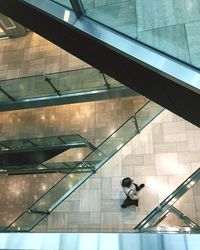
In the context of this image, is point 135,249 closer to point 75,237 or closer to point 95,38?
point 75,237

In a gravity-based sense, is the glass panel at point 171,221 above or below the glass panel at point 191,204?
below

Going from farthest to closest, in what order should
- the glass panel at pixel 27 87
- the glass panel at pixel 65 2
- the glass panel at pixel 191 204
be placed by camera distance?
the glass panel at pixel 27 87 → the glass panel at pixel 191 204 → the glass panel at pixel 65 2

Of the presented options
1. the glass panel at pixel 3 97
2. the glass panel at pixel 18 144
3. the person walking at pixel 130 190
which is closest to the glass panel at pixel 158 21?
the person walking at pixel 130 190

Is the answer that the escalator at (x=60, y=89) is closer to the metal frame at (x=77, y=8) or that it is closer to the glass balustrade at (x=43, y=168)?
the glass balustrade at (x=43, y=168)

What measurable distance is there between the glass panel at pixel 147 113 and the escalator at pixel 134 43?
3.98 m

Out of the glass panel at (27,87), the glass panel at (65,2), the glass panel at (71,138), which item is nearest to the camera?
the glass panel at (65,2)

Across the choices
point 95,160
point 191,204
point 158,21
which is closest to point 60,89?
point 95,160

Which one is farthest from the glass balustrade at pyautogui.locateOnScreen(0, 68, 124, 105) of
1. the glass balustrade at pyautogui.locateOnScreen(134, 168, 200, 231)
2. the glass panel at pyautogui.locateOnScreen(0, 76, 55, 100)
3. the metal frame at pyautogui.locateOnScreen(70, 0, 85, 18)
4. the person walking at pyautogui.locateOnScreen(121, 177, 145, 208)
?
the metal frame at pyautogui.locateOnScreen(70, 0, 85, 18)

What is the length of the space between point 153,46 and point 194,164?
15.5ft

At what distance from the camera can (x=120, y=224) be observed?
21.8ft

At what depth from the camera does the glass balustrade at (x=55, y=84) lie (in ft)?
25.7

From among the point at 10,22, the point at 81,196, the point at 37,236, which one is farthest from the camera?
the point at 10,22

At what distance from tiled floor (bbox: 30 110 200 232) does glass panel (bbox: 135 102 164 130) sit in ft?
0.43

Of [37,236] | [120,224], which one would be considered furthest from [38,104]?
[37,236]
